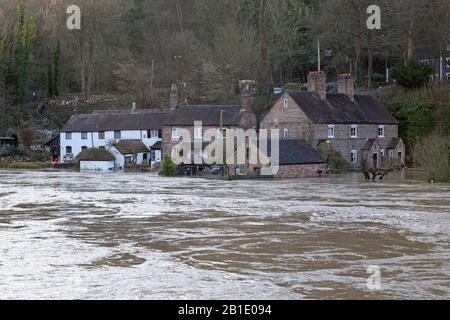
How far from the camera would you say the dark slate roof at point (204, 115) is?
65.2 meters

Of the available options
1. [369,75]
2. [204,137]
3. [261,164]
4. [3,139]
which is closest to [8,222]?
[261,164]

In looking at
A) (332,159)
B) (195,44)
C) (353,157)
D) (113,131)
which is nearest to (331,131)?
(353,157)

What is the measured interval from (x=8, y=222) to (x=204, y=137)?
39674 millimetres

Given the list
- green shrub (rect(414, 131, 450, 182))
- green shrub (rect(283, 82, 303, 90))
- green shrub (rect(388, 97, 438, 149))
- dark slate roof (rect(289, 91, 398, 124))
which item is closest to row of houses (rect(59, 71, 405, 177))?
dark slate roof (rect(289, 91, 398, 124))

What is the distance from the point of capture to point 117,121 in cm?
7238

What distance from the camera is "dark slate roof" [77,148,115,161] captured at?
65438 mm

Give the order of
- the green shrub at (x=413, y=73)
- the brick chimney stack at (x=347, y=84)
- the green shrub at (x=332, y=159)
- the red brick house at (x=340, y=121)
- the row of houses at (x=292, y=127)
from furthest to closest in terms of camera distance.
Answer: the brick chimney stack at (x=347, y=84)
the green shrub at (x=413, y=73)
the red brick house at (x=340, y=121)
the green shrub at (x=332, y=159)
the row of houses at (x=292, y=127)

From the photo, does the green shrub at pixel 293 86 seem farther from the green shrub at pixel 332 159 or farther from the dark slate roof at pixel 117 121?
the green shrub at pixel 332 159

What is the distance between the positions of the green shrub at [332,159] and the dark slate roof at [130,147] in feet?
64.2

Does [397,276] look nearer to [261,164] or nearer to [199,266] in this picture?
[199,266]

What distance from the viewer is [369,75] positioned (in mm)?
65938

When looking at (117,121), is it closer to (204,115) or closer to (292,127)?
(204,115)

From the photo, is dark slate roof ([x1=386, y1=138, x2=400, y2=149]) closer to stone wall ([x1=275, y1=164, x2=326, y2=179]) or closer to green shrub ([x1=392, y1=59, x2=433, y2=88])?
green shrub ([x1=392, y1=59, x2=433, y2=88])

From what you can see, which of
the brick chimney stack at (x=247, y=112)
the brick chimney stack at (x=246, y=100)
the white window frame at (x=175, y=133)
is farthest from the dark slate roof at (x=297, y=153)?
the white window frame at (x=175, y=133)
